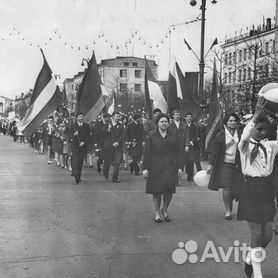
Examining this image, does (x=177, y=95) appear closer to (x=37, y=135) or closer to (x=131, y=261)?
(x=131, y=261)

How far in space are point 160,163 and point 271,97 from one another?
3307 mm

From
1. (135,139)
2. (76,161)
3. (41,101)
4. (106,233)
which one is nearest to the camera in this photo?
(106,233)

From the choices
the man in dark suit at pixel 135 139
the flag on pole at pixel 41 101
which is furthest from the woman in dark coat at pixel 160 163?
the man in dark suit at pixel 135 139

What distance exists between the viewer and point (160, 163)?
850 centimetres

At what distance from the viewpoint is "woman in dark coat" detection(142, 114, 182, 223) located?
8.45m

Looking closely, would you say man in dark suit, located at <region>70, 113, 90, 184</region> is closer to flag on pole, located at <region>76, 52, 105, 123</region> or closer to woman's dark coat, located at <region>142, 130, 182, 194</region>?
flag on pole, located at <region>76, 52, 105, 123</region>

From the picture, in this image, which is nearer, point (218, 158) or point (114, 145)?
point (218, 158)

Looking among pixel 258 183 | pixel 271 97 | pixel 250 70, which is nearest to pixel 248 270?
pixel 258 183

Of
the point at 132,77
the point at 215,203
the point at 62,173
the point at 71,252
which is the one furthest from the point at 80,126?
the point at 132,77

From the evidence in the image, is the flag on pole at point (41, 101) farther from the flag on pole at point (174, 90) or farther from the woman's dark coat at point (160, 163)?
the woman's dark coat at point (160, 163)

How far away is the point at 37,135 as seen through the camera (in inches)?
1177

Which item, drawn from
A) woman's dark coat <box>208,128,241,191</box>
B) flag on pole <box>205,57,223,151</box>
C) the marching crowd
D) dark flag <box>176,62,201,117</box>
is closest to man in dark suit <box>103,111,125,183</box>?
the marching crowd

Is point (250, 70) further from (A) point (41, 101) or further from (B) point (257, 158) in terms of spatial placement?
(B) point (257, 158)

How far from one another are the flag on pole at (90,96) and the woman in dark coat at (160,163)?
5358 mm
